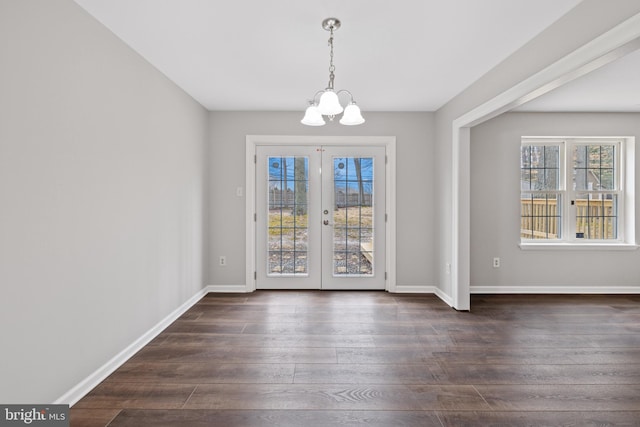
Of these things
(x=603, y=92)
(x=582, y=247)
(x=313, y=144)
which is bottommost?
(x=582, y=247)

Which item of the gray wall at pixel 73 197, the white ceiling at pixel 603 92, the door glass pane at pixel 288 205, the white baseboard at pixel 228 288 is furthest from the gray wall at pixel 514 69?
the gray wall at pixel 73 197

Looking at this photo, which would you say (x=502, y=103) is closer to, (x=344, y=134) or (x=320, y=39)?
(x=320, y=39)

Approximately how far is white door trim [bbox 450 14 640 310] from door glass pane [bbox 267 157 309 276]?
185 cm

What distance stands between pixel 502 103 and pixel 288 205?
271 centimetres

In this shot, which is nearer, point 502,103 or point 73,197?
point 73,197

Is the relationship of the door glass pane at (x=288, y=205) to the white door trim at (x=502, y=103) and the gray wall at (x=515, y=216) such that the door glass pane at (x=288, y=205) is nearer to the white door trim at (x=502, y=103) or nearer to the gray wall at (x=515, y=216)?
the white door trim at (x=502, y=103)

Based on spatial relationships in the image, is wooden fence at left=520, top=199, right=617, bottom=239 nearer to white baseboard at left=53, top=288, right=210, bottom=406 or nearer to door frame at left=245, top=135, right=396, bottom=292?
door frame at left=245, top=135, right=396, bottom=292

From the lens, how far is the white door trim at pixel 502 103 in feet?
6.01

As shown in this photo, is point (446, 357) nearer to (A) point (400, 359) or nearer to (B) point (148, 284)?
(A) point (400, 359)

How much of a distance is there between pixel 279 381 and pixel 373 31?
2.49 m

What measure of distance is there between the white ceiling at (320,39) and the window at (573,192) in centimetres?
191

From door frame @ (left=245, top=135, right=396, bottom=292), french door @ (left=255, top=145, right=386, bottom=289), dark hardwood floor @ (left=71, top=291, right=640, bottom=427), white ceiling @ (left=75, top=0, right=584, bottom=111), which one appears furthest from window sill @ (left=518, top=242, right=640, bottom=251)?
white ceiling @ (left=75, top=0, right=584, bottom=111)

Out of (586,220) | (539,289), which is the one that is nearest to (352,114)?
(539,289)

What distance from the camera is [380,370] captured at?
8.04ft
